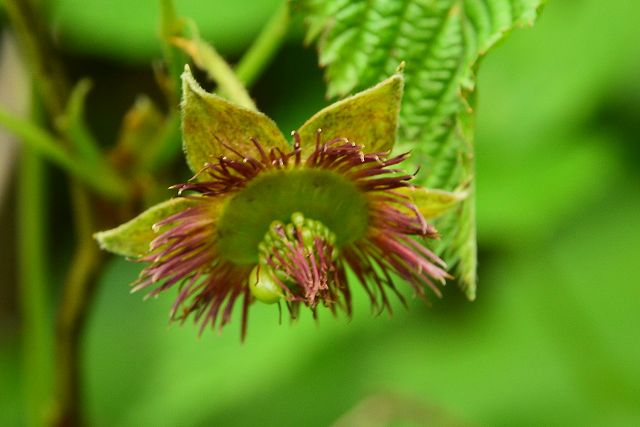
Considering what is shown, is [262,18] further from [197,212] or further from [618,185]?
[197,212]

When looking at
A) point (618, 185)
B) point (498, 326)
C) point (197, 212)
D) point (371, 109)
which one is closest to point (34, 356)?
point (197, 212)

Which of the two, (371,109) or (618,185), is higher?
(371,109)

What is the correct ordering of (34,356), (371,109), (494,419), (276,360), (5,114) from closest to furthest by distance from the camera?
Answer: (371,109) → (5,114) → (34,356) → (276,360) → (494,419)

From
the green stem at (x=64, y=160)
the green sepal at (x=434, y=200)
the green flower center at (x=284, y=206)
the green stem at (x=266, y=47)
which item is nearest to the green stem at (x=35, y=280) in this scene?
the green stem at (x=64, y=160)

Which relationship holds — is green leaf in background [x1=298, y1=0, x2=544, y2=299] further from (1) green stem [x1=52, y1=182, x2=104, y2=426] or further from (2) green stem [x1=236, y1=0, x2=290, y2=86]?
(1) green stem [x1=52, y1=182, x2=104, y2=426]

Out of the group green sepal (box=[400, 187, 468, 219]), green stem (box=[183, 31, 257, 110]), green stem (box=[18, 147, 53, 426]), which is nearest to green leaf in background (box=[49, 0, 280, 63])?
green stem (box=[18, 147, 53, 426])

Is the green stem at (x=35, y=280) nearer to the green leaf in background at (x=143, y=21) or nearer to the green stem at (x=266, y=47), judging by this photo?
the green stem at (x=266, y=47)
